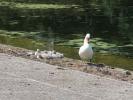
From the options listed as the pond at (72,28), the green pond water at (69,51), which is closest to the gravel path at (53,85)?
the green pond water at (69,51)

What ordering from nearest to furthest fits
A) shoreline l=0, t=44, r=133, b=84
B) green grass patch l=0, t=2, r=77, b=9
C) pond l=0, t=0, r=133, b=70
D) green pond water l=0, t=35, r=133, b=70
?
shoreline l=0, t=44, r=133, b=84, green pond water l=0, t=35, r=133, b=70, pond l=0, t=0, r=133, b=70, green grass patch l=0, t=2, r=77, b=9

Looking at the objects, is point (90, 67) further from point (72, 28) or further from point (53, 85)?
point (72, 28)

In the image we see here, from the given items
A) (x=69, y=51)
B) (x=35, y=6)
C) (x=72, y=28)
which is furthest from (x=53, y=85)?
(x=35, y=6)

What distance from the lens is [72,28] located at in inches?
974

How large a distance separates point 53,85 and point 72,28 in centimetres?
1419

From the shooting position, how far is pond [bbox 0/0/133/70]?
61.2ft

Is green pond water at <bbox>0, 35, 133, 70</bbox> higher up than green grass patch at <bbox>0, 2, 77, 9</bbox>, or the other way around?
green pond water at <bbox>0, 35, 133, 70</bbox>

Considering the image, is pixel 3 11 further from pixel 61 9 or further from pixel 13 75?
pixel 13 75

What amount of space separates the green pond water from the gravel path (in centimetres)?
386

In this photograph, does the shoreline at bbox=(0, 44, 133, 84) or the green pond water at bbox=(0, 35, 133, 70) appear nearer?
the shoreline at bbox=(0, 44, 133, 84)

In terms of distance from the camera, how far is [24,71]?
1202 cm

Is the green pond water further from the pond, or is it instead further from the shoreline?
the shoreline

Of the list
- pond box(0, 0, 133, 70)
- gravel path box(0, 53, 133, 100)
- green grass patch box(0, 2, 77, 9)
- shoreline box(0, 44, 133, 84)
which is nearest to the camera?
gravel path box(0, 53, 133, 100)

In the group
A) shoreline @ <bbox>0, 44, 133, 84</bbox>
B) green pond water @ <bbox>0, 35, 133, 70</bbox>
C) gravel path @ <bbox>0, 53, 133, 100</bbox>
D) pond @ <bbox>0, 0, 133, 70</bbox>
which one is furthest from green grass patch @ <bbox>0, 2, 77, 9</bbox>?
gravel path @ <bbox>0, 53, 133, 100</bbox>
